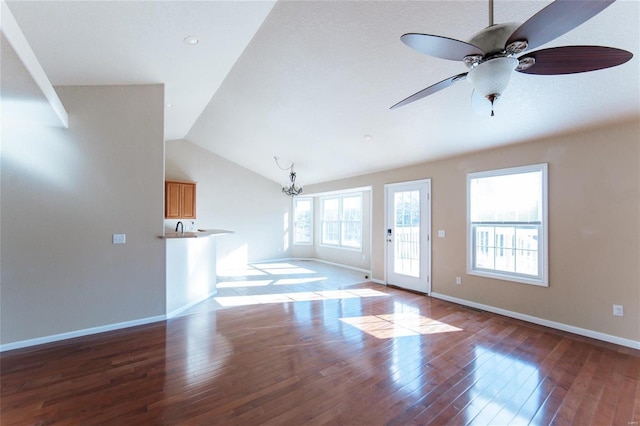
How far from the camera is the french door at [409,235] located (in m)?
4.97

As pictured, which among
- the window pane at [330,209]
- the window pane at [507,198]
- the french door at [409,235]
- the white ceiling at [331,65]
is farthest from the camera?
the window pane at [330,209]

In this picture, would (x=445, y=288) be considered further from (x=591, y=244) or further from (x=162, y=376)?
(x=162, y=376)

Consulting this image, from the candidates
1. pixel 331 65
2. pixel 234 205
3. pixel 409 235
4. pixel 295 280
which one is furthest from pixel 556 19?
pixel 234 205

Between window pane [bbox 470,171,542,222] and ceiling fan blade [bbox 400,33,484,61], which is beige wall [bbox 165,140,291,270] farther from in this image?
ceiling fan blade [bbox 400,33,484,61]

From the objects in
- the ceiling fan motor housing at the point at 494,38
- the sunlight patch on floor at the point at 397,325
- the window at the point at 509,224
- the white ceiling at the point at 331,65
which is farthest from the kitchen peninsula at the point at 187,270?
the window at the point at 509,224

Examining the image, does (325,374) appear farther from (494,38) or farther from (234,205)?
(234,205)

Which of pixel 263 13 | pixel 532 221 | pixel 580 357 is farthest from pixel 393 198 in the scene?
pixel 263 13

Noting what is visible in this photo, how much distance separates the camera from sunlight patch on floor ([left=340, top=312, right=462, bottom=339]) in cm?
333

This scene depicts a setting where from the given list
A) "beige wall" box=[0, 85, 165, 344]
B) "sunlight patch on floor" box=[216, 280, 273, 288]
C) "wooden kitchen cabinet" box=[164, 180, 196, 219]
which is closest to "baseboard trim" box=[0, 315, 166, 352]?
"beige wall" box=[0, 85, 165, 344]

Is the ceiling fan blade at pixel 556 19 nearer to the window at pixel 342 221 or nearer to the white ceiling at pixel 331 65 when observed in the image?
the white ceiling at pixel 331 65

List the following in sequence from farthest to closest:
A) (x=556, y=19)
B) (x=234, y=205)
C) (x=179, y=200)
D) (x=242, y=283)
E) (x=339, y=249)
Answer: (x=339, y=249), (x=234, y=205), (x=179, y=200), (x=242, y=283), (x=556, y=19)

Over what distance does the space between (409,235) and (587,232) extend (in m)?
2.52

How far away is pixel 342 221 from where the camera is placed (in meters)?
7.83

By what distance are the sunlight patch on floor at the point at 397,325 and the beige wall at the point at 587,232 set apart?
3.83 feet
